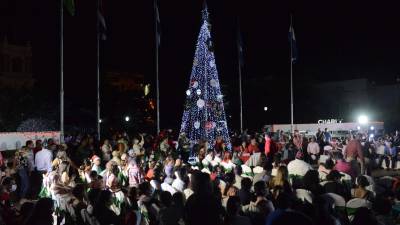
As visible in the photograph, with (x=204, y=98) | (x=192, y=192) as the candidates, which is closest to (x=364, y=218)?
(x=192, y=192)

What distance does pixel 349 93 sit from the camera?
52.3 m

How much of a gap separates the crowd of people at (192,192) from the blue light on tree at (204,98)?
19.9 feet

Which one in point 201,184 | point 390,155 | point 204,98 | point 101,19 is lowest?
point 390,155

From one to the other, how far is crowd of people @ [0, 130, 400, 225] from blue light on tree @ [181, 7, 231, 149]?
606 centimetres

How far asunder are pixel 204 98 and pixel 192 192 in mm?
15118

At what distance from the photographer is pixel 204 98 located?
2294 centimetres

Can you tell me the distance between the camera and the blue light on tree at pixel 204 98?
22.3 meters

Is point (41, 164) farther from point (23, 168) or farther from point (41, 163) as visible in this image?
point (23, 168)

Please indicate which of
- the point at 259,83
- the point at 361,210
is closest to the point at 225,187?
the point at 361,210

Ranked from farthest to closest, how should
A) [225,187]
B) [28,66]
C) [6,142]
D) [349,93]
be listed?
[349,93] < [28,66] < [6,142] < [225,187]

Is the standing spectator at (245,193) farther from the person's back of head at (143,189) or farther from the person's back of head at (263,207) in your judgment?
the person's back of head at (143,189)

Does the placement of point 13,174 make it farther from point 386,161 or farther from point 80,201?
point 386,161

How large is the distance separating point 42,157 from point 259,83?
37.2 meters

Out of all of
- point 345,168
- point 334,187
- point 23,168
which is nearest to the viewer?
point 334,187
